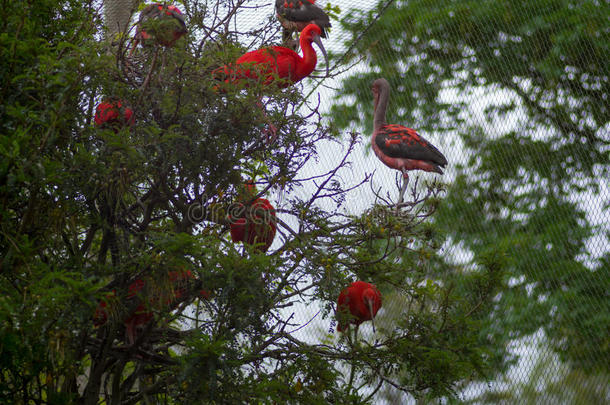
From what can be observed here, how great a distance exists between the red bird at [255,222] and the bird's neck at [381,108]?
2.05ft

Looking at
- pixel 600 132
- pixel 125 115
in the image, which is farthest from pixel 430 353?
pixel 600 132

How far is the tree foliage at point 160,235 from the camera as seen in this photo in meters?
1.44

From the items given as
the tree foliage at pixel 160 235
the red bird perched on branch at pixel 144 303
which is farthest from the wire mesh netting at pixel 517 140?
the red bird perched on branch at pixel 144 303

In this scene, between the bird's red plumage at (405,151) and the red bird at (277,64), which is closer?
the red bird at (277,64)

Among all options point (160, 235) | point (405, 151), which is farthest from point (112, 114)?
point (405, 151)

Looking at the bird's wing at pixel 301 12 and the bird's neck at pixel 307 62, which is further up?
the bird's wing at pixel 301 12

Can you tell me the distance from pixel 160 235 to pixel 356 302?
548 mm

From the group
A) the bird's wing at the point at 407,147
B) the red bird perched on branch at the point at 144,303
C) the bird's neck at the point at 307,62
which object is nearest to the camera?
the red bird perched on branch at the point at 144,303

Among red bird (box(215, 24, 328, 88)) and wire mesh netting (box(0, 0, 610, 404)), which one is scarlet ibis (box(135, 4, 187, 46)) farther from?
red bird (box(215, 24, 328, 88))

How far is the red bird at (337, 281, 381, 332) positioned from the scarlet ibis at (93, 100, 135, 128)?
68 centimetres

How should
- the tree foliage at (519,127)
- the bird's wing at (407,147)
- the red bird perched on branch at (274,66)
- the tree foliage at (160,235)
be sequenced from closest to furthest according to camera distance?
1. the tree foliage at (160,235)
2. the red bird perched on branch at (274,66)
3. the bird's wing at (407,147)
4. the tree foliage at (519,127)

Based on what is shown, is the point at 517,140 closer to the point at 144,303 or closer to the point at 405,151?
the point at 405,151

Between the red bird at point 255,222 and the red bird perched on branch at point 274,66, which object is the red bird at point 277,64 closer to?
the red bird perched on branch at point 274,66

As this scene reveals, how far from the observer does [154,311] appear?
1636 millimetres
